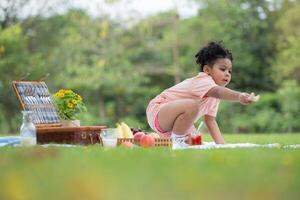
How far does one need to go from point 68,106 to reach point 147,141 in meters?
0.83

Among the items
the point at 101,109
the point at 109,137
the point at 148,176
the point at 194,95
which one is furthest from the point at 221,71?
the point at 101,109

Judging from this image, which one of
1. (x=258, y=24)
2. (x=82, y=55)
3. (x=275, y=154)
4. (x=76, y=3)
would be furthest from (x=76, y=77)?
(x=275, y=154)

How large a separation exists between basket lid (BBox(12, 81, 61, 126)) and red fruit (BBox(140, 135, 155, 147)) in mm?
746

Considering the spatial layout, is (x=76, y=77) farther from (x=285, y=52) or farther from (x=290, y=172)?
(x=290, y=172)

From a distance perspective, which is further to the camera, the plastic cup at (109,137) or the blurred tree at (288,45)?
the blurred tree at (288,45)

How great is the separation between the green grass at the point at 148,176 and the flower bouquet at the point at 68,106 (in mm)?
1782

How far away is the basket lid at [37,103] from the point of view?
459 centimetres

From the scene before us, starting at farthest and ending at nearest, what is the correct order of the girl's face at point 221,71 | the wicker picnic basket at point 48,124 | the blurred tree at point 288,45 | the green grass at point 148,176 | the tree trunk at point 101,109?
1. the tree trunk at point 101,109
2. the blurred tree at point 288,45
3. the girl's face at point 221,71
4. the wicker picnic basket at point 48,124
5. the green grass at point 148,176

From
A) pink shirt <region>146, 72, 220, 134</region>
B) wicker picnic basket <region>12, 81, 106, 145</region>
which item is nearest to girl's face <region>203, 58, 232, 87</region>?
pink shirt <region>146, 72, 220, 134</region>

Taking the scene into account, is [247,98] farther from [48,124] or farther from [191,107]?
[48,124]

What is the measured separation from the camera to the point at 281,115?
49.5 ft

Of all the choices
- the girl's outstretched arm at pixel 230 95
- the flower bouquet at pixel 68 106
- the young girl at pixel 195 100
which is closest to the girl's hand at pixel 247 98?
the girl's outstretched arm at pixel 230 95

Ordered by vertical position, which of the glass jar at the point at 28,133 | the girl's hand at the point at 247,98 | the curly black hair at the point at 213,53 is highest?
the curly black hair at the point at 213,53

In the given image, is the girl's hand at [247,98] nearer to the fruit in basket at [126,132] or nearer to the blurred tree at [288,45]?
the fruit in basket at [126,132]
